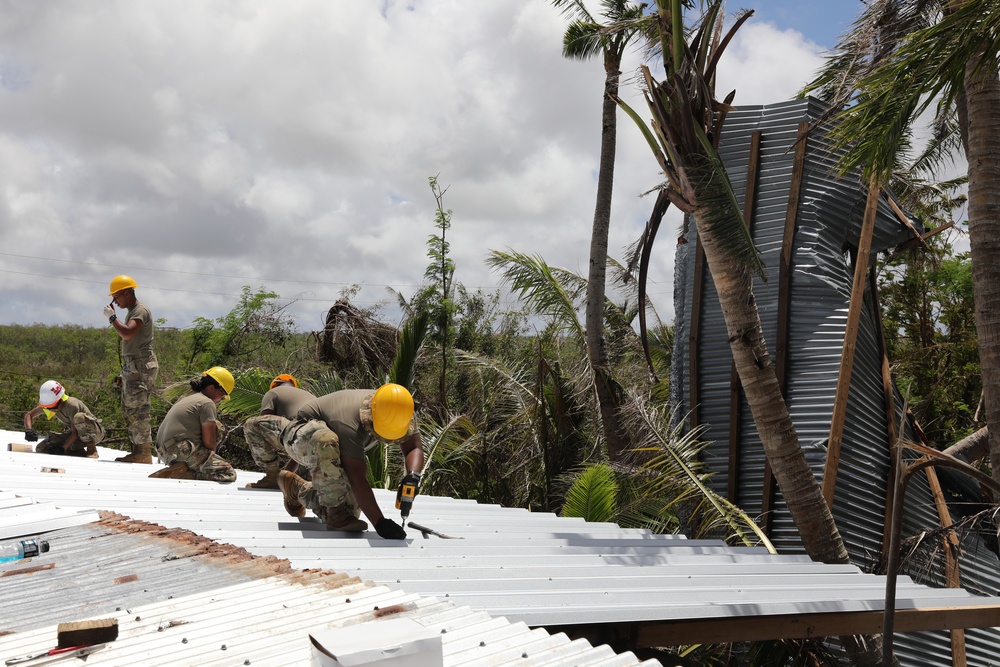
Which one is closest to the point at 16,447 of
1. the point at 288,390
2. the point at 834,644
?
the point at 288,390

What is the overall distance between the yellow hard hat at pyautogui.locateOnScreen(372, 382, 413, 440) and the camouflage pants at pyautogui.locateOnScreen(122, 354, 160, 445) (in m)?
5.56

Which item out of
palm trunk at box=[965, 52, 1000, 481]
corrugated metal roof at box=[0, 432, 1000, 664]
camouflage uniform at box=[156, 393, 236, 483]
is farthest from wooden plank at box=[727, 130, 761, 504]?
camouflage uniform at box=[156, 393, 236, 483]

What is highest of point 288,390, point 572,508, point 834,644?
point 288,390

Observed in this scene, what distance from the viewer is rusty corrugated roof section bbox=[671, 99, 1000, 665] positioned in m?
9.03

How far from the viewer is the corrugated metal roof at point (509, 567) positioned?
376 centimetres

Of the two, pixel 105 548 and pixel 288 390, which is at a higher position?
pixel 288 390

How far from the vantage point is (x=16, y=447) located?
10539mm

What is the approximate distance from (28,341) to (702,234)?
199ft

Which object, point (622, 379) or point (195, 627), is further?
point (622, 379)

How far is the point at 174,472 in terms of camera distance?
8.52m

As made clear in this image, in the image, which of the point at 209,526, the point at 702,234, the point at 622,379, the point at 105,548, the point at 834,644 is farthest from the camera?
the point at 622,379

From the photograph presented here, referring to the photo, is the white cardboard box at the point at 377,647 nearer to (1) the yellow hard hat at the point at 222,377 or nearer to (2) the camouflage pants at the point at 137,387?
(1) the yellow hard hat at the point at 222,377

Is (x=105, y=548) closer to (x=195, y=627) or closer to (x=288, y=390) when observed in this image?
(x=195, y=627)

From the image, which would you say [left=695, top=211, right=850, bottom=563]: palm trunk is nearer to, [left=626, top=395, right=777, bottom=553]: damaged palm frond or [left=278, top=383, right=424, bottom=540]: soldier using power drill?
[left=626, top=395, right=777, bottom=553]: damaged palm frond
